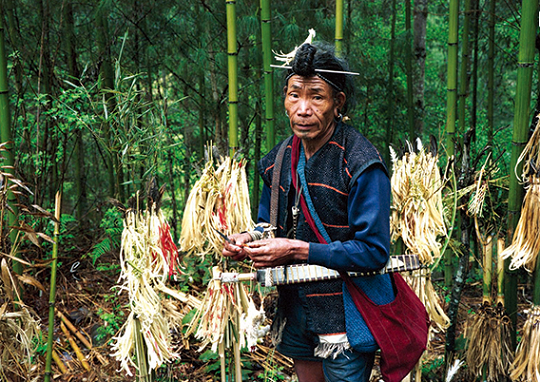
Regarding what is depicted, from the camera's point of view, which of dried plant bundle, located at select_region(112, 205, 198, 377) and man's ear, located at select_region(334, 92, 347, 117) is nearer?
man's ear, located at select_region(334, 92, 347, 117)

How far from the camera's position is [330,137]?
185cm

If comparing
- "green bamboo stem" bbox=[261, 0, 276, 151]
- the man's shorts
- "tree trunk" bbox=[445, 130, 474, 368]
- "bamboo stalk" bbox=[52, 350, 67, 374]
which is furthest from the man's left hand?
"bamboo stalk" bbox=[52, 350, 67, 374]

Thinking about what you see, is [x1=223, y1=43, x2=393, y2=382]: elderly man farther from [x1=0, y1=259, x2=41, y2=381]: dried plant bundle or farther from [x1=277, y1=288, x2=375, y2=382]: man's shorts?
[x1=0, y1=259, x2=41, y2=381]: dried plant bundle

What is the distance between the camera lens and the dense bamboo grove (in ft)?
8.25

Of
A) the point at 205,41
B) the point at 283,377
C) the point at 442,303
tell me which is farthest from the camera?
the point at 205,41

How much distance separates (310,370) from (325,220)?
0.61 metres

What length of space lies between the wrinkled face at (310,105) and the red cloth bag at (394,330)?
0.50 meters

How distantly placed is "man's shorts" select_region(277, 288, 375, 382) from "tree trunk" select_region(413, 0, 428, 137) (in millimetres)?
4192

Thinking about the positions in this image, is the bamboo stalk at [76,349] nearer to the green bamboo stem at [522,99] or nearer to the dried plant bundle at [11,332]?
the dried plant bundle at [11,332]

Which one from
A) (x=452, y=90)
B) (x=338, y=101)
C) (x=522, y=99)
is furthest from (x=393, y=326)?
(x=452, y=90)

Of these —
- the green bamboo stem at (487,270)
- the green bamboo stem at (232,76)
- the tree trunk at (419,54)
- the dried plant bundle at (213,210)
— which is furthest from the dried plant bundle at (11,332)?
the tree trunk at (419,54)

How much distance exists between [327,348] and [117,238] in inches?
105

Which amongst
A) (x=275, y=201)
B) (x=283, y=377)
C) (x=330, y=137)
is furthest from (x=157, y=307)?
(x=283, y=377)

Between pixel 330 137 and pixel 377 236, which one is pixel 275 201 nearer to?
pixel 330 137
